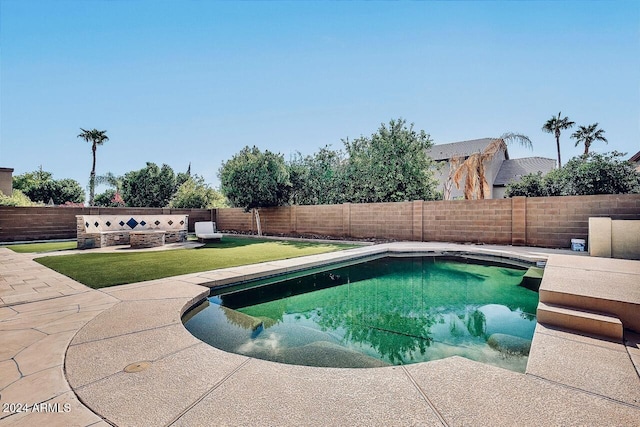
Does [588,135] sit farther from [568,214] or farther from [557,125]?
[568,214]

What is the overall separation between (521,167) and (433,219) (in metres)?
17.8

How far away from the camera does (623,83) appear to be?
9.66m

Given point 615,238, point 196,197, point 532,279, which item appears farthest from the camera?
point 196,197

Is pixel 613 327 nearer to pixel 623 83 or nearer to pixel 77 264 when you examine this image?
pixel 77 264

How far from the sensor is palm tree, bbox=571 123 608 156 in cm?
2666

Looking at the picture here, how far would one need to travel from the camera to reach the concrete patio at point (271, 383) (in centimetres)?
159

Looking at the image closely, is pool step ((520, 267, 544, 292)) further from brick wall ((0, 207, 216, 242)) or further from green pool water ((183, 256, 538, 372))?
brick wall ((0, 207, 216, 242))

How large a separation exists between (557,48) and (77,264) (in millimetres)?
14080

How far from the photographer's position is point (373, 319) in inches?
154

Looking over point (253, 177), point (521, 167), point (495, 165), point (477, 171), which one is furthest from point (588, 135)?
point (253, 177)

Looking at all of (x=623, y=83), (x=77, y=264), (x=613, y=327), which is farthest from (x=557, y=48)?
(x=77, y=264)

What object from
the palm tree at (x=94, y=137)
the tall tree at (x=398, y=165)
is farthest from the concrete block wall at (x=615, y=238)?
the palm tree at (x=94, y=137)

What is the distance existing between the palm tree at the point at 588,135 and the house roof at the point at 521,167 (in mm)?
4787

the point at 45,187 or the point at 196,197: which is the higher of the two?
the point at 45,187
